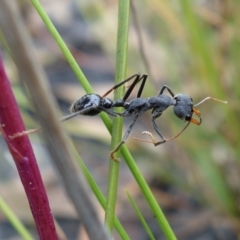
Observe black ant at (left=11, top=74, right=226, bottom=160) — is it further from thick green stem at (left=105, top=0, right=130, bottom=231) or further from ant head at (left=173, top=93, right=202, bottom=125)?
thick green stem at (left=105, top=0, right=130, bottom=231)

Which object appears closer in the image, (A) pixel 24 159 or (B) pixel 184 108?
(A) pixel 24 159

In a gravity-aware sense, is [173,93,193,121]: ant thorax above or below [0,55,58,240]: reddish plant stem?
above

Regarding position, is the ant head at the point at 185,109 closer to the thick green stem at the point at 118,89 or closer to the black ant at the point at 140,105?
the black ant at the point at 140,105

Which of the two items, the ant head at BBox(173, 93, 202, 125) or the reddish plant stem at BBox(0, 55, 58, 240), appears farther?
the ant head at BBox(173, 93, 202, 125)

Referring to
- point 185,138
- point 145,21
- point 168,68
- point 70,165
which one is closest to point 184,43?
point 168,68

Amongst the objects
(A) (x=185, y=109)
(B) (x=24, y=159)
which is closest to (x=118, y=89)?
(B) (x=24, y=159)

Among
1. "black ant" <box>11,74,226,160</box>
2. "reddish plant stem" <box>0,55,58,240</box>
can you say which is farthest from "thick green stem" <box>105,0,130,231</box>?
"black ant" <box>11,74,226,160</box>

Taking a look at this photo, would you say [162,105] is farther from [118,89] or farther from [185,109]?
[118,89]

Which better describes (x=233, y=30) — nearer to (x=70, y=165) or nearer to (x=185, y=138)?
(x=185, y=138)

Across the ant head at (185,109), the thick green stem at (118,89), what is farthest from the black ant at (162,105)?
the thick green stem at (118,89)
